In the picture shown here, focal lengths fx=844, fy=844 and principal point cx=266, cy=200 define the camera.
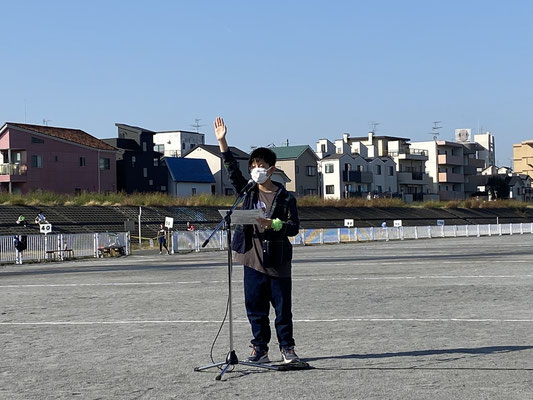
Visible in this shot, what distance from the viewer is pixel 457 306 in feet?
41.1

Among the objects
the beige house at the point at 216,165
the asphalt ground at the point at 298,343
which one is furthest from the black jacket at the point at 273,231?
the beige house at the point at 216,165

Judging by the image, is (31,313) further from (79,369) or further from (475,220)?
(475,220)

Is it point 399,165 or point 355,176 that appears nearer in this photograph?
point 355,176

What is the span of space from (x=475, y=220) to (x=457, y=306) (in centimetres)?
8717

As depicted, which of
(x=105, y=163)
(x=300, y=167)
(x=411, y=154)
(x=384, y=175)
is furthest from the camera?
(x=411, y=154)

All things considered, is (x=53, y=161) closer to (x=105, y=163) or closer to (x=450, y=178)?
(x=105, y=163)

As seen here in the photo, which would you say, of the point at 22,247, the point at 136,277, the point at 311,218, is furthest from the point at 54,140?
the point at 136,277

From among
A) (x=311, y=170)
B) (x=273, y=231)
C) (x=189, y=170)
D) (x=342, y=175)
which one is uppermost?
(x=311, y=170)

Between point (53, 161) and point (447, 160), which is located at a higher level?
point (447, 160)

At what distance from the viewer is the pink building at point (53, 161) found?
74938 millimetres

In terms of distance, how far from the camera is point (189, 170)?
3814 inches

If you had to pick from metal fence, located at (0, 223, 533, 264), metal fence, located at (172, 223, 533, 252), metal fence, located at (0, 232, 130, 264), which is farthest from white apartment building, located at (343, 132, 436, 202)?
metal fence, located at (0, 232, 130, 264)

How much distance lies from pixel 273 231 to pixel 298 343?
1791 millimetres

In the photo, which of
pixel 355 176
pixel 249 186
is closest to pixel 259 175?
pixel 249 186
